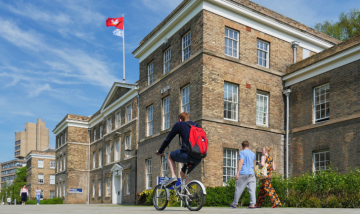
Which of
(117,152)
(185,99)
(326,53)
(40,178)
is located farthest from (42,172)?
(326,53)

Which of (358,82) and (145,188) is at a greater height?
(358,82)

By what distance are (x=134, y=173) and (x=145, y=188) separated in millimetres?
2945

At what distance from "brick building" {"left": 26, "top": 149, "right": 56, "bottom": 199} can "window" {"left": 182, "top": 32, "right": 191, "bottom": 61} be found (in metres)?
56.1

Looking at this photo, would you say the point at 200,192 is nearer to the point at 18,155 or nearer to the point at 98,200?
the point at 98,200

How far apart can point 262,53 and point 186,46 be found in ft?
14.7

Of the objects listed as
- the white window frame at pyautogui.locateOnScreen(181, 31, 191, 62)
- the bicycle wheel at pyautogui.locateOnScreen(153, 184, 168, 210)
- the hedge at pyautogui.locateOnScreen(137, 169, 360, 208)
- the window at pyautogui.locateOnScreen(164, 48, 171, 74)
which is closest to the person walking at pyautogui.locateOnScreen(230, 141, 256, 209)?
the bicycle wheel at pyautogui.locateOnScreen(153, 184, 168, 210)

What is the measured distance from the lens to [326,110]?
1956 cm

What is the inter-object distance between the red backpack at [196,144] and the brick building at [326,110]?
40.1 ft

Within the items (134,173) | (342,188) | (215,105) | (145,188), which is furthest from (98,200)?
(342,188)

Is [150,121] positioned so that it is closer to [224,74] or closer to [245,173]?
[224,74]

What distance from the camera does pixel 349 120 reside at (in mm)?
18109

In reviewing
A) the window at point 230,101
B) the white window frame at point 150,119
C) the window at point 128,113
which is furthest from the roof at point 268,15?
the window at point 128,113

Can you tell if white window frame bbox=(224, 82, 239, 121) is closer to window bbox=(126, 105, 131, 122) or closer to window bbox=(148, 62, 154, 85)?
window bbox=(148, 62, 154, 85)

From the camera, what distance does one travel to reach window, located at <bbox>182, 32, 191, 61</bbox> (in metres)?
21.2
